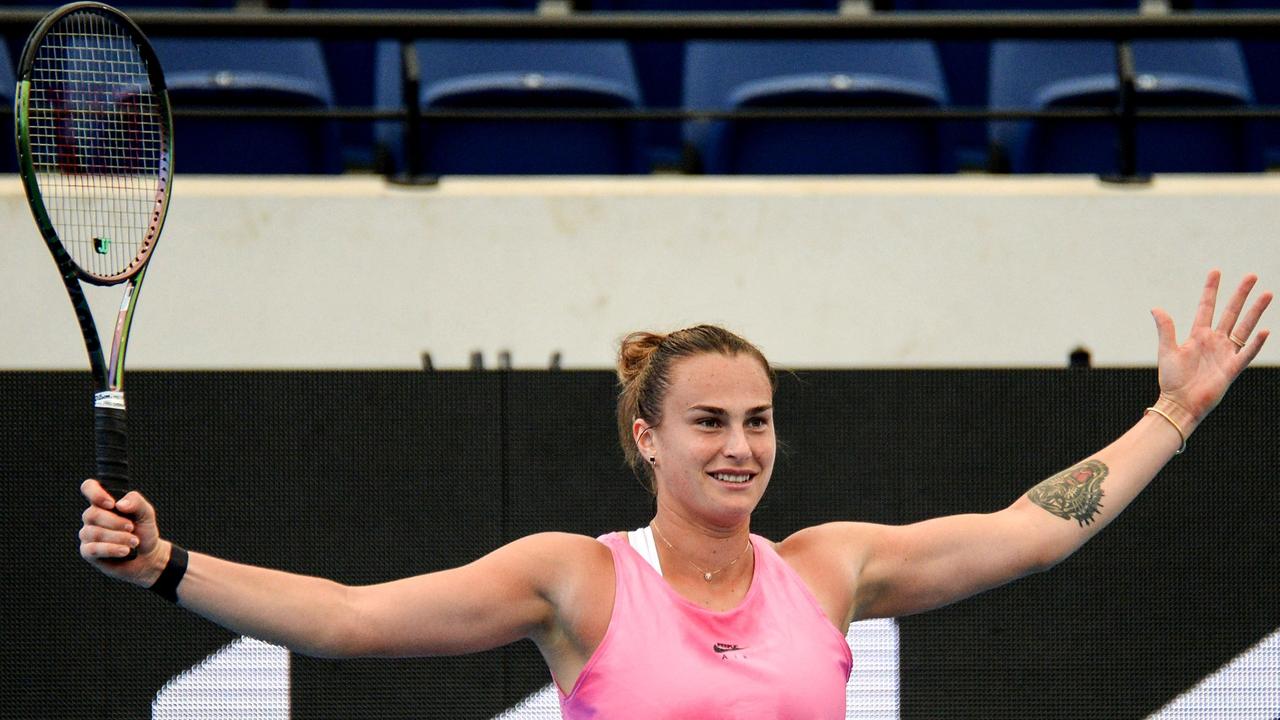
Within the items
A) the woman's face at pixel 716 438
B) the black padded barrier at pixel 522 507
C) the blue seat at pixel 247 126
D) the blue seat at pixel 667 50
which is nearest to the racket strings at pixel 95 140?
the blue seat at pixel 247 126

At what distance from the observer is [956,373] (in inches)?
141

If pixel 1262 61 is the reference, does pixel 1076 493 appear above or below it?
below

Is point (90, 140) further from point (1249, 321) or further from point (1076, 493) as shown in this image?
point (1249, 321)

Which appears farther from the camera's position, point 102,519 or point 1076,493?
point 1076,493

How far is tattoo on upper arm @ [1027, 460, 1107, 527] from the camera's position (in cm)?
260

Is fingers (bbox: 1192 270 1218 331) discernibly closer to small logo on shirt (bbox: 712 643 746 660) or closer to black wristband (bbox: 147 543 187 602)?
small logo on shirt (bbox: 712 643 746 660)

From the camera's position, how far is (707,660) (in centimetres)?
227

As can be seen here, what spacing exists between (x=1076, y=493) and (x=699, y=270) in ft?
5.43

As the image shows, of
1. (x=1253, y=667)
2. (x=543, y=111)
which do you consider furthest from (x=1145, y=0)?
(x=1253, y=667)

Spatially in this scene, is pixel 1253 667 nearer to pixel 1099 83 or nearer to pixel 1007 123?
pixel 1099 83

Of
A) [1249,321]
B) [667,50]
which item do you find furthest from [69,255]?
[667,50]

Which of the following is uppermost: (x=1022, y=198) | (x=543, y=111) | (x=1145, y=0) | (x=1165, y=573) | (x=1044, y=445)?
(x=1145, y=0)

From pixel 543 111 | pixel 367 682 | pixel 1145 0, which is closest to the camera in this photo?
pixel 367 682

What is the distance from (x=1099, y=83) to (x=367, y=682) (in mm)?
2743
